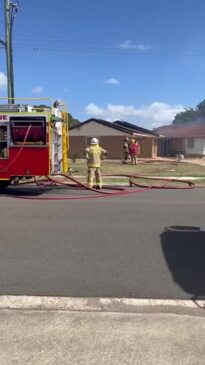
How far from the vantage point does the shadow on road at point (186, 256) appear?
6133mm

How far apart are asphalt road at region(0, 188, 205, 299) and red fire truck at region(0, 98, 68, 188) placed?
9.49 ft

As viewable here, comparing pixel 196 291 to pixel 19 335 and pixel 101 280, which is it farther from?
pixel 19 335

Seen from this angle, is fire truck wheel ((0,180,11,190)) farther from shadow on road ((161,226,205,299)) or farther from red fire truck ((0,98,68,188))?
shadow on road ((161,226,205,299))

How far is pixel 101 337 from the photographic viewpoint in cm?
440

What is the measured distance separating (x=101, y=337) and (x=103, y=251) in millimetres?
3266

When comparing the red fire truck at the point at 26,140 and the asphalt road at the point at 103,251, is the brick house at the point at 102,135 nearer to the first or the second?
the red fire truck at the point at 26,140

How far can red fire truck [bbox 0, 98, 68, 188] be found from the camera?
1490cm

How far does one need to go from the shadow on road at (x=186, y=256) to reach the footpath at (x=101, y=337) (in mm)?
858

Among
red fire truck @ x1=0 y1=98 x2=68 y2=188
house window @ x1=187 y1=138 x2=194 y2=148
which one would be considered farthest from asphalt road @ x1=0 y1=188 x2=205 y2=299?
house window @ x1=187 y1=138 x2=194 y2=148

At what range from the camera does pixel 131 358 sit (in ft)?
13.1

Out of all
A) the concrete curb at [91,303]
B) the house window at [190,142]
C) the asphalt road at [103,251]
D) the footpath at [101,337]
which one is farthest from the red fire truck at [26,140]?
the house window at [190,142]

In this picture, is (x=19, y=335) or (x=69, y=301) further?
(x=69, y=301)

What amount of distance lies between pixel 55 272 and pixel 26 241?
72.6 inches

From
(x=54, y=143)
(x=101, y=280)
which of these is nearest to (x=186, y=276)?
(x=101, y=280)
